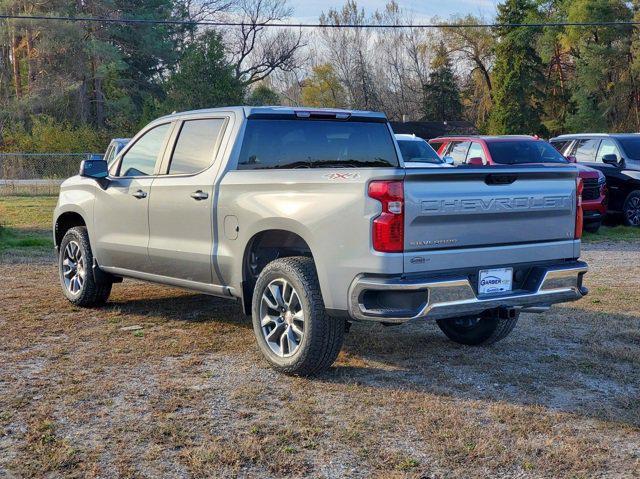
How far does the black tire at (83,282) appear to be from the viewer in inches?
311

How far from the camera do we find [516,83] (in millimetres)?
53406

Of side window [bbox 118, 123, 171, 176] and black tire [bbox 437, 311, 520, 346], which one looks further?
side window [bbox 118, 123, 171, 176]

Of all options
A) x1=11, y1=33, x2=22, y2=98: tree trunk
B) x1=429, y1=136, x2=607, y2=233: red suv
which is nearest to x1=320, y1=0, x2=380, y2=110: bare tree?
x1=11, y1=33, x2=22, y2=98: tree trunk

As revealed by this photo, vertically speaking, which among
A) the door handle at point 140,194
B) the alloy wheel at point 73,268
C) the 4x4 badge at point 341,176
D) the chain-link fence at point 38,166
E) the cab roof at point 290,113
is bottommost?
the chain-link fence at point 38,166

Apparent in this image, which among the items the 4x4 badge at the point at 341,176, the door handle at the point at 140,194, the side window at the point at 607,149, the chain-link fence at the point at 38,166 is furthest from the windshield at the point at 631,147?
the chain-link fence at the point at 38,166

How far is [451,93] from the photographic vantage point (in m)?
61.2

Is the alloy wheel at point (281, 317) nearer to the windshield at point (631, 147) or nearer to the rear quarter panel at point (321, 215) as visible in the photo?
the rear quarter panel at point (321, 215)

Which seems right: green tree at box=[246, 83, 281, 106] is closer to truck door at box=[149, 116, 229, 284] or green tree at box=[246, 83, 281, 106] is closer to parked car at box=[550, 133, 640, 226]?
parked car at box=[550, 133, 640, 226]

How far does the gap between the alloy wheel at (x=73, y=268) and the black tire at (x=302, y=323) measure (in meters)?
2.83

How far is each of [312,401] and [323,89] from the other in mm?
59680

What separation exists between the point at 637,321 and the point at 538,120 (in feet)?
160

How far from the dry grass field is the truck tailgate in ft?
3.38

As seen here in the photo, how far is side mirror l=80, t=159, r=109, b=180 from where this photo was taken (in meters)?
7.50

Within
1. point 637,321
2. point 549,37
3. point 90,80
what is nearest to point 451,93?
point 549,37
